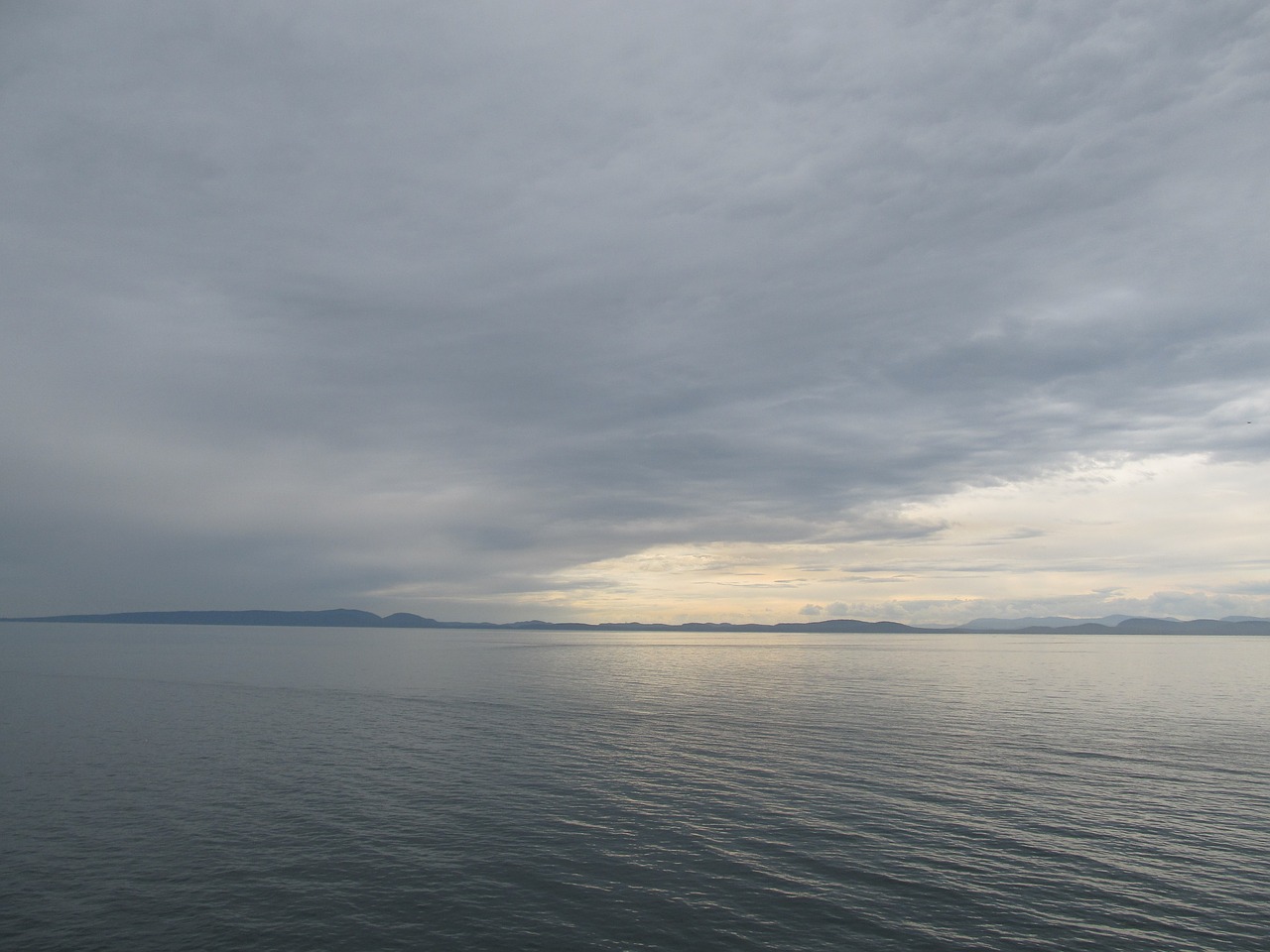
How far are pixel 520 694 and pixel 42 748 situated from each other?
213ft

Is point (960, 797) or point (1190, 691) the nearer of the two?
point (960, 797)

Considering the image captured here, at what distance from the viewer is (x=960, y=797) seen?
5453 centimetres

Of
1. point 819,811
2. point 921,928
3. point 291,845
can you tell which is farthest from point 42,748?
point 921,928

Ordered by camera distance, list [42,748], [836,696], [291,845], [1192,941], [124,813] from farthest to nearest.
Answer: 1. [836,696]
2. [42,748]
3. [124,813]
4. [291,845]
5. [1192,941]

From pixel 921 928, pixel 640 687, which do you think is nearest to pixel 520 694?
pixel 640 687

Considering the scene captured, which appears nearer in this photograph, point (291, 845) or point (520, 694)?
point (291, 845)

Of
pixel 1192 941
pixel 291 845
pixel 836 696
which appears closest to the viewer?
pixel 1192 941

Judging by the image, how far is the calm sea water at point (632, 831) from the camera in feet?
111

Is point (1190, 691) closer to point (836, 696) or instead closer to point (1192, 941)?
point (836, 696)

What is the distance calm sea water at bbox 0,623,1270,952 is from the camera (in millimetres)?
33875

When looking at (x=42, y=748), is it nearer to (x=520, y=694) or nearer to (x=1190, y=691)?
(x=520, y=694)

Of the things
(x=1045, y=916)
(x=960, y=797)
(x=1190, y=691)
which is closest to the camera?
(x=1045, y=916)

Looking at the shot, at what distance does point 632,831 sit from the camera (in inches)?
1852

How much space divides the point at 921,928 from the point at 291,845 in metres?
35.8
